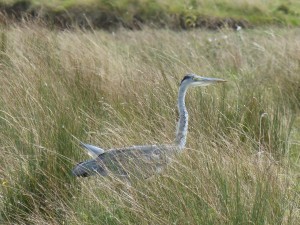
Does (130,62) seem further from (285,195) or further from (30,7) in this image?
(30,7)

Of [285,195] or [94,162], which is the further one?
[94,162]

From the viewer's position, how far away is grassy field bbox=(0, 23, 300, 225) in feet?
12.1

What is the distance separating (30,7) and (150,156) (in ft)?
46.0

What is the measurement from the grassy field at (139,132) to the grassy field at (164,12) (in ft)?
28.0

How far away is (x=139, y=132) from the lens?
4.95 m

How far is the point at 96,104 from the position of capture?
638 centimetres

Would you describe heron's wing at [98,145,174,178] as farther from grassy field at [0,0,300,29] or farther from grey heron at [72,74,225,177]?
grassy field at [0,0,300,29]

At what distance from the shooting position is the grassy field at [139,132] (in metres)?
3.69

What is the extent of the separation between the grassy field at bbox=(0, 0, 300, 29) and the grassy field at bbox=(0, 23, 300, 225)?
8.55 metres

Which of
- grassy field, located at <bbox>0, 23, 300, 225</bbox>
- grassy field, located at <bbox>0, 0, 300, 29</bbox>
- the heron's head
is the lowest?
grassy field, located at <bbox>0, 0, 300, 29</bbox>

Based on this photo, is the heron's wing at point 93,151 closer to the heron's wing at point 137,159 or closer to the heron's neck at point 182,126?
the heron's wing at point 137,159

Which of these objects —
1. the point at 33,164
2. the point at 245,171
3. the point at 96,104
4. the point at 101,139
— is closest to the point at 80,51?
the point at 96,104

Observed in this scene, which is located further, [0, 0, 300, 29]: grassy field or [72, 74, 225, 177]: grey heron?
[0, 0, 300, 29]: grassy field

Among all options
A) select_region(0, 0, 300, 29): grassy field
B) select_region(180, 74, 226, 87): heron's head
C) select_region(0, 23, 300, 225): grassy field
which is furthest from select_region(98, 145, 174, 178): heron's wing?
select_region(0, 0, 300, 29): grassy field
